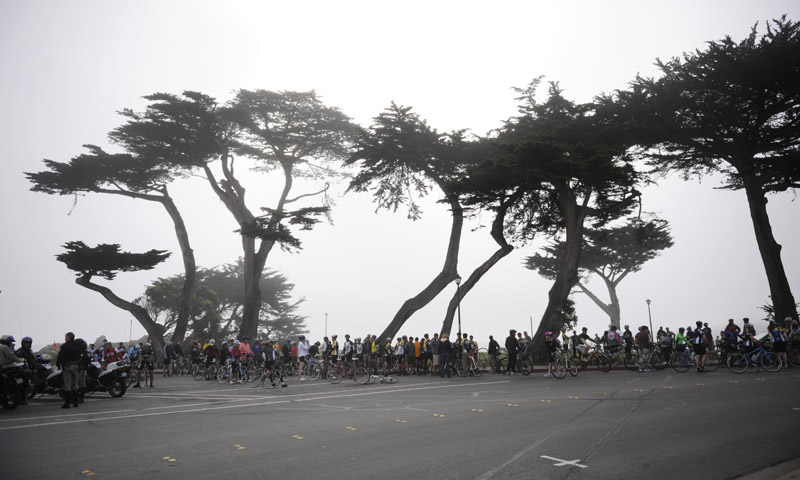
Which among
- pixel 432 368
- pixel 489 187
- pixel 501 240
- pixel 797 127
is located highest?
pixel 797 127

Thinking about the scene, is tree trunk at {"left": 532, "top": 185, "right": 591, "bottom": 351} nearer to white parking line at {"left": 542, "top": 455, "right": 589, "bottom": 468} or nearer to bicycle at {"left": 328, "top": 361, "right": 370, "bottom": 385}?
bicycle at {"left": 328, "top": 361, "right": 370, "bottom": 385}

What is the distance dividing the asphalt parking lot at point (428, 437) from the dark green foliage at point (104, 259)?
2391 cm

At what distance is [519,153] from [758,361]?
12.0m

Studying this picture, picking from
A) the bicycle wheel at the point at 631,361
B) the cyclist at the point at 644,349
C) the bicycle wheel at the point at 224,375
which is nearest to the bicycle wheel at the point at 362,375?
the bicycle wheel at the point at 224,375

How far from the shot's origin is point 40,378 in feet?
43.7

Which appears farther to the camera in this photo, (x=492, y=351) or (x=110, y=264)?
(x=110, y=264)

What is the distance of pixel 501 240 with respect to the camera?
1131 inches

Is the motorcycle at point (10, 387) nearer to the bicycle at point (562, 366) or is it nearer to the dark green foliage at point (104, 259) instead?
the bicycle at point (562, 366)

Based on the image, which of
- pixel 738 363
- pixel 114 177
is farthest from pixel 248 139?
pixel 738 363

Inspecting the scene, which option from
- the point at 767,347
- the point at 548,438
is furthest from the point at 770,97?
the point at 548,438

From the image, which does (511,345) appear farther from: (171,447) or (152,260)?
(152,260)

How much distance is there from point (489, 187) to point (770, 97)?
14.1 meters

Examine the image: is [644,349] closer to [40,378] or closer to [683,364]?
[683,364]

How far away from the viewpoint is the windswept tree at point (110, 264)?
1257 inches
